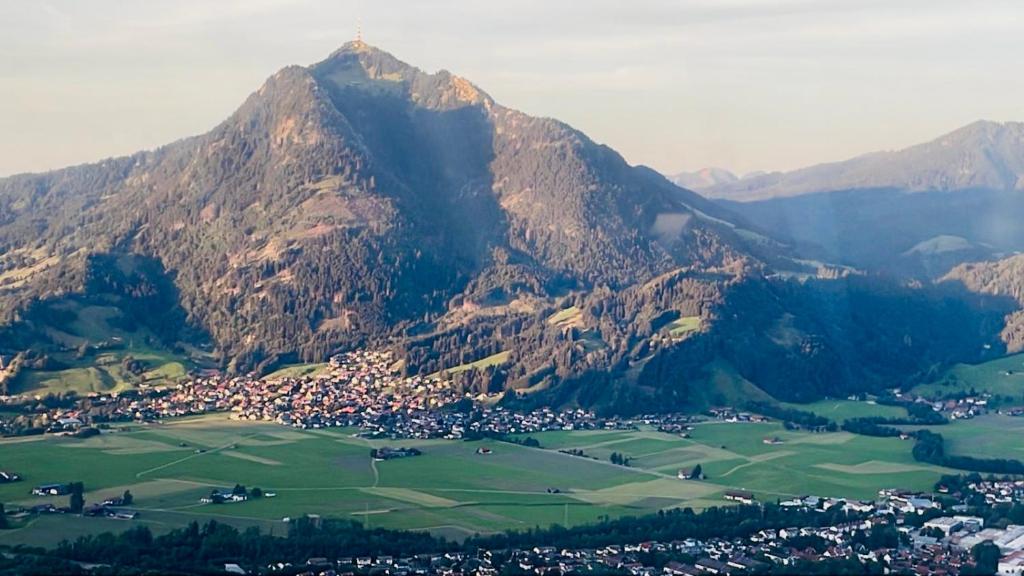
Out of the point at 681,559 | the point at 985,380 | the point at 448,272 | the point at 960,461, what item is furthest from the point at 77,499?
the point at 985,380

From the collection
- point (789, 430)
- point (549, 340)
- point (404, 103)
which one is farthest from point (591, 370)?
point (404, 103)

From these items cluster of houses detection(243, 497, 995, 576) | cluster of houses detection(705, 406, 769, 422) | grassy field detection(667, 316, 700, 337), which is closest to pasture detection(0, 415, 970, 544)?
cluster of houses detection(705, 406, 769, 422)

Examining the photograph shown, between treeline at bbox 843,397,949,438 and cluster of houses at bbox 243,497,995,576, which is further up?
treeline at bbox 843,397,949,438

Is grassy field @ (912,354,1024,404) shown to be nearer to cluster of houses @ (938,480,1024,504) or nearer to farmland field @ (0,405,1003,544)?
farmland field @ (0,405,1003,544)

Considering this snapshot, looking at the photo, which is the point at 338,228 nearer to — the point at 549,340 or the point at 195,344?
the point at 195,344

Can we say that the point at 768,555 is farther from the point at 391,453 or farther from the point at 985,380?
the point at 985,380

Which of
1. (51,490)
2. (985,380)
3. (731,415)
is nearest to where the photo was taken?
(51,490)

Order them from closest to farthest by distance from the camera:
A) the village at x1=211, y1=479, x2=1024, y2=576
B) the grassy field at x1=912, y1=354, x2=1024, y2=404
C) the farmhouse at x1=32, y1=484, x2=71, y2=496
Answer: the village at x1=211, y1=479, x2=1024, y2=576, the farmhouse at x1=32, y1=484, x2=71, y2=496, the grassy field at x1=912, y1=354, x2=1024, y2=404

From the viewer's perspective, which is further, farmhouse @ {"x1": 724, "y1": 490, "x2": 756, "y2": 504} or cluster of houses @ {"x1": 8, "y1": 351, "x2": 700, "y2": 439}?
cluster of houses @ {"x1": 8, "y1": 351, "x2": 700, "y2": 439}
